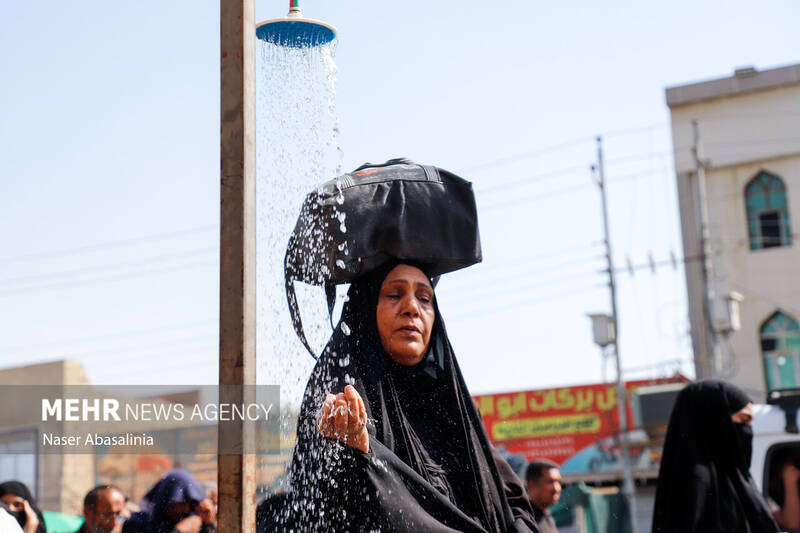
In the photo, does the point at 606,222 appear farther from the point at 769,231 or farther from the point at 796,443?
the point at 796,443

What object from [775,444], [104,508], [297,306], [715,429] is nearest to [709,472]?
[715,429]

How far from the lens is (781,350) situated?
23469mm

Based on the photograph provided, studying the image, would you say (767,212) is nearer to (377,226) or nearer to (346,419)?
(377,226)

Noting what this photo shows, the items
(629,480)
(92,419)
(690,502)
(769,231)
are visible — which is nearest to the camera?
(92,419)

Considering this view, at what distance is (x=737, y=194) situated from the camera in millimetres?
24891

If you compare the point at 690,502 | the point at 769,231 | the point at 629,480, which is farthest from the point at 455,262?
the point at 769,231

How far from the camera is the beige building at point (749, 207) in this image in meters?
23.7

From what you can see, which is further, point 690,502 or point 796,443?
point 796,443

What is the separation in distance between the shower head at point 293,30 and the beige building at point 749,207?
21.5 m

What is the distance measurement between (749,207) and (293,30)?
23.5 m

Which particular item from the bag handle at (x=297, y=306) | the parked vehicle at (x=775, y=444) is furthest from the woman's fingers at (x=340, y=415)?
the parked vehicle at (x=775, y=444)

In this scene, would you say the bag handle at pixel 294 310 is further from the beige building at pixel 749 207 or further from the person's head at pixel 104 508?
the beige building at pixel 749 207

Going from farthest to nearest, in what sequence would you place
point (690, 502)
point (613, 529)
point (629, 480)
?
1. point (629, 480)
2. point (613, 529)
3. point (690, 502)

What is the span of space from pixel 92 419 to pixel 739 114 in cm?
2372
